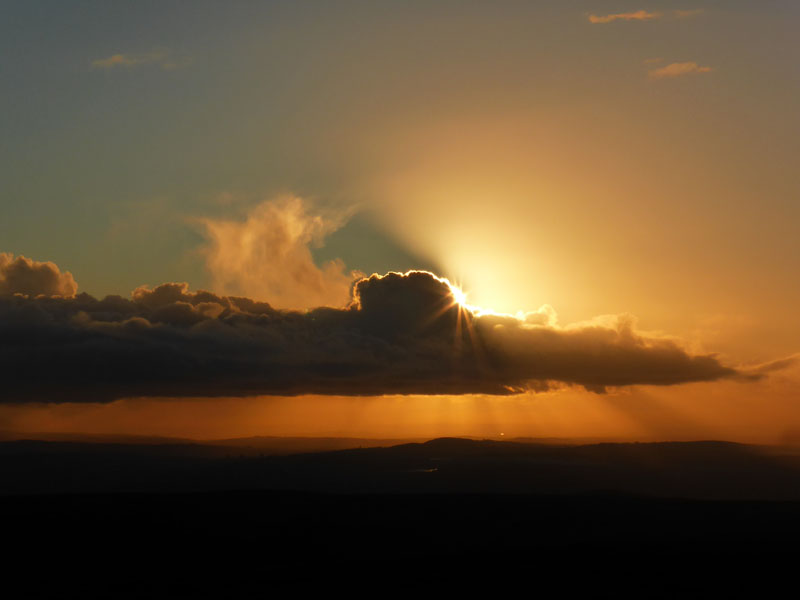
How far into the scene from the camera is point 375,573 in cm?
15988

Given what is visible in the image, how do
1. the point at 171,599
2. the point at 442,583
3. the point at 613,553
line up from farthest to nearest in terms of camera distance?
the point at 613,553
the point at 442,583
the point at 171,599

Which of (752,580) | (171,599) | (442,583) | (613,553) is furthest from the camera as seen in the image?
(613,553)

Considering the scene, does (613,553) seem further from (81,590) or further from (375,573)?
(81,590)

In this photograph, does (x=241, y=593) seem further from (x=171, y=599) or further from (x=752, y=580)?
(x=752, y=580)

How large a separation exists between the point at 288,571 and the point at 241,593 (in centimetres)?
2494

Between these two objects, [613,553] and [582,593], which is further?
[613,553]

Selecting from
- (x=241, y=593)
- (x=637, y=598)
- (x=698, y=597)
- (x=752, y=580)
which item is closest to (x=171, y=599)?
(x=241, y=593)

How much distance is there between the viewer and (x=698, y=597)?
147 metres

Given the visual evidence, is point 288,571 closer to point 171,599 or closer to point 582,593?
point 171,599

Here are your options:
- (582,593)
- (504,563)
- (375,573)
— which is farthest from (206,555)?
(582,593)

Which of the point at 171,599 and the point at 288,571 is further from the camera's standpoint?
the point at 288,571

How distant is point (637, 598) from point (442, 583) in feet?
113

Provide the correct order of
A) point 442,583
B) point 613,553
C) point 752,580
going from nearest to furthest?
point 442,583 → point 752,580 → point 613,553

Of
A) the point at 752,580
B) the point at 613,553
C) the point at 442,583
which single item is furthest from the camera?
the point at 613,553
